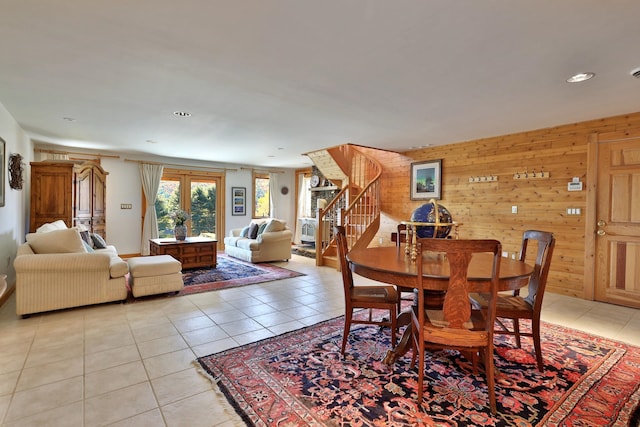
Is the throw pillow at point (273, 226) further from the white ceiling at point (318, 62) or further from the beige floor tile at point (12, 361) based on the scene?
the beige floor tile at point (12, 361)

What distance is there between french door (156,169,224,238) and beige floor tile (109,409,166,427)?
6421 mm

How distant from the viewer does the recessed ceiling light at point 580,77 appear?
2629 mm

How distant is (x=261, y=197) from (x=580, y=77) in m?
7.87

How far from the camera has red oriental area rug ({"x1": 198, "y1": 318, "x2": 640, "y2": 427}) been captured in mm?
1774

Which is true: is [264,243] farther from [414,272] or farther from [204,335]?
[414,272]

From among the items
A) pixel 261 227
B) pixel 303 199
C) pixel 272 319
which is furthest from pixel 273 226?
pixel 272 319

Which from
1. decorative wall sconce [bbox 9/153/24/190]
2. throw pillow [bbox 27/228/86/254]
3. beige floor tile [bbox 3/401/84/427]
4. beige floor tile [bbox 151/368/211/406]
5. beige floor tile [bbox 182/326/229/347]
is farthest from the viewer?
decorative wall sconce [bbox 9/153/24/190]

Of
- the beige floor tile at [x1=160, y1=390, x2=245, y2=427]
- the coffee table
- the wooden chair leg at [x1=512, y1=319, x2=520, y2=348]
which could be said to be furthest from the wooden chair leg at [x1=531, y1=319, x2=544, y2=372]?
the coffee table

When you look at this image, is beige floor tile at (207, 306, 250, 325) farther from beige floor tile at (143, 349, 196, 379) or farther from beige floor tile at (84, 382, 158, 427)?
beige floor tile at (84, 382, 158, 427)

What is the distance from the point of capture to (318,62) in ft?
8.11

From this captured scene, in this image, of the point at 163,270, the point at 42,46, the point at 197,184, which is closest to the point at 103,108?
the point at 42,46

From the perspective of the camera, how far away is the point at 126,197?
7.08 meters

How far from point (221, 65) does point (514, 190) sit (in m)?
4.52

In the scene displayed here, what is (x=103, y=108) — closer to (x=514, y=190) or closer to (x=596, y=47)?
(x=596, y=47)
